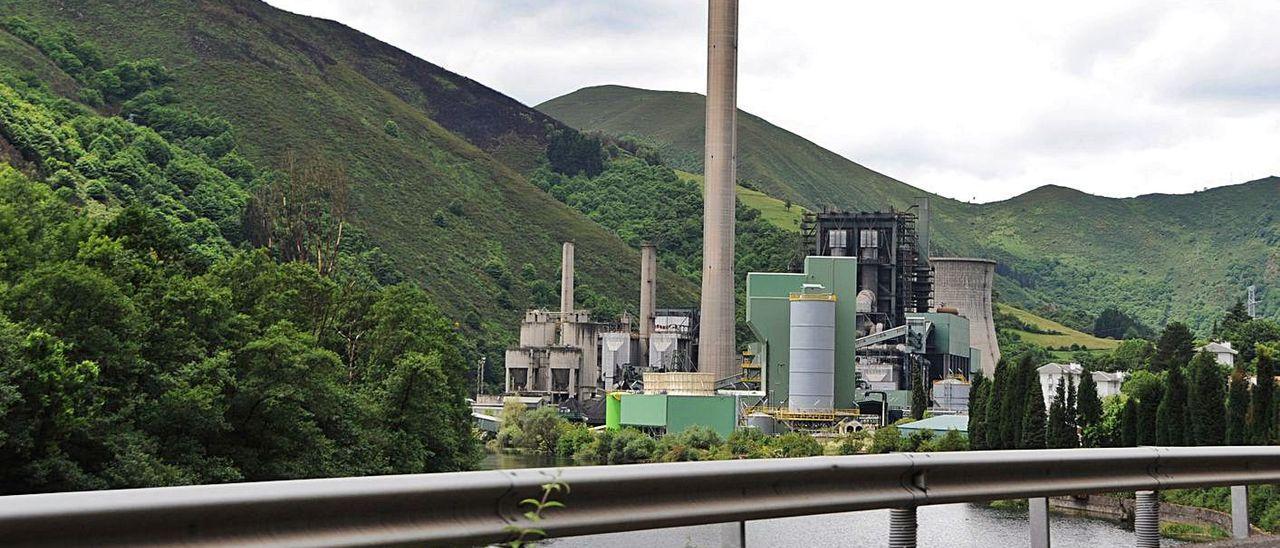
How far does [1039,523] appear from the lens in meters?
6.52

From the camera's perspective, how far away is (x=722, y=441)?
76.1 metres

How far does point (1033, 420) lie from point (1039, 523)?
51141 mm

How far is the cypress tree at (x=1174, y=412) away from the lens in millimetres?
45156

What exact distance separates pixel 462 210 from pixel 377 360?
107502 millimetres

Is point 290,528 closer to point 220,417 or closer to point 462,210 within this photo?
point 220,417

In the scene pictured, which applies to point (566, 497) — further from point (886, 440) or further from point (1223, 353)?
point (1223, 353)

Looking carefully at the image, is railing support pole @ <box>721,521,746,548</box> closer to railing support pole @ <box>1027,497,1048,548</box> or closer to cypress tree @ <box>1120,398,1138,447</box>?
railing support pole @ <box>1027,497,1048,548</box>

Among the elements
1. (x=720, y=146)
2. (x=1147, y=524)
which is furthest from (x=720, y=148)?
(x=1147, y=524)

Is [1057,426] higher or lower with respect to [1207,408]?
lower

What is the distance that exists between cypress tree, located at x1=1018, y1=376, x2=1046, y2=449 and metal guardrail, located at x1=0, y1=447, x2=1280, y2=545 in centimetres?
4951

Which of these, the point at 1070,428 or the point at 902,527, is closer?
the point at 902,527

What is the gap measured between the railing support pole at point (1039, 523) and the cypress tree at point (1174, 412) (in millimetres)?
41034

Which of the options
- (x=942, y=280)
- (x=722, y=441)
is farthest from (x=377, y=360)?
(x=942, y=280)

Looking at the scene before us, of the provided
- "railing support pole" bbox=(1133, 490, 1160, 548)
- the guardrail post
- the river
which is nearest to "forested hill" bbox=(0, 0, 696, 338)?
the river
